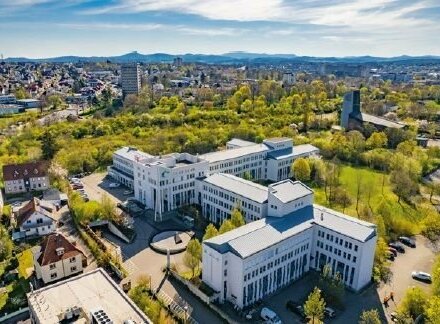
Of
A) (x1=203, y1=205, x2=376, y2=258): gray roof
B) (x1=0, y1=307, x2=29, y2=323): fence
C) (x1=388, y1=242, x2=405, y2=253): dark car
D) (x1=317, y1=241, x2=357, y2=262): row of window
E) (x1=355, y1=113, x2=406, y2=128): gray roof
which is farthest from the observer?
(x1=355, y1=113, x2=406, y2=128): gray roof

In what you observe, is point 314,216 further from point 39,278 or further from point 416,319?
point 39,278

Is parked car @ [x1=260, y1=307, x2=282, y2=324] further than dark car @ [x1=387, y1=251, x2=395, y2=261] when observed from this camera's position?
No

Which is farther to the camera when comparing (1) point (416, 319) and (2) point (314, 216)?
(2) point (314, 216)

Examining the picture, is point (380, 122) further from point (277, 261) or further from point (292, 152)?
point (277, 261)

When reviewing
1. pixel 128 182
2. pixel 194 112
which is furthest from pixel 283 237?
pixel 194 112

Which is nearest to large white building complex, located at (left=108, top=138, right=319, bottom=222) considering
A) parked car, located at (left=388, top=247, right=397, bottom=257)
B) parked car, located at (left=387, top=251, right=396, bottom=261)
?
parked car, located at (left=387, top=251, right=396, bottom=261)

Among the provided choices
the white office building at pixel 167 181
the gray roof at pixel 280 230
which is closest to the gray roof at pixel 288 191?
the gray roof at pixel 280 230

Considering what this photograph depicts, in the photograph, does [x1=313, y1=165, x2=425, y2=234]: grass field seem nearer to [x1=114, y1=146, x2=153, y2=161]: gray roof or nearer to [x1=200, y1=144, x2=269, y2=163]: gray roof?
[x1=200, y1=144, x2=269, y2=163]: gray roof

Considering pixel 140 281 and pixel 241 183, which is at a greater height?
pixel 241 183
